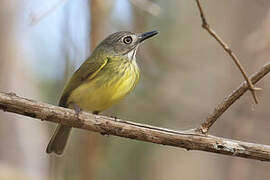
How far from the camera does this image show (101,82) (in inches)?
163

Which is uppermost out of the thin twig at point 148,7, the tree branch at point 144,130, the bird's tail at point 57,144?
the thin twig at point 148,7

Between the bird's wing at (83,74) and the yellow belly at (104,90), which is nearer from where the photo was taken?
the yellow belly at (104,90)

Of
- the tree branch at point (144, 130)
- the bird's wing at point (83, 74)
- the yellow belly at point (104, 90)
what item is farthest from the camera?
the bird's wing at point (83, 74)

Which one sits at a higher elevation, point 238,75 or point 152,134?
point 238,75

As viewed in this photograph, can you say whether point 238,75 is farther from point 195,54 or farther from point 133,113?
point 133,113

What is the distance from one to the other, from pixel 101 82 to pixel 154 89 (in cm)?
236

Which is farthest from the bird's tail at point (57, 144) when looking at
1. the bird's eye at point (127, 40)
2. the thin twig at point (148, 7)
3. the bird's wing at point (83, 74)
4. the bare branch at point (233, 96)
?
the bare branch at point (233, 96)

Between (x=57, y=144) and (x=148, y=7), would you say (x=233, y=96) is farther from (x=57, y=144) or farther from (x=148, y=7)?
(x=57, y=144)

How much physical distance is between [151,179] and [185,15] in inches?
108

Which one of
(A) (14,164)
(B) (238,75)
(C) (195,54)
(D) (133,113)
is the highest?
(C) (195,54)

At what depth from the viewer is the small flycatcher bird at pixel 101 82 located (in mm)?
4070

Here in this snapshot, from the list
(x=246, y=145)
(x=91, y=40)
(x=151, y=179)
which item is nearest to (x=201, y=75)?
(x=151, y=179)

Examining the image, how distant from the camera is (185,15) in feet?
25.9

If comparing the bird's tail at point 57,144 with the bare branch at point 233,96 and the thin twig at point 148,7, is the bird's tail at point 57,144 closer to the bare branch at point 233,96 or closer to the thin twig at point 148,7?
the thin twig at point 148,7
